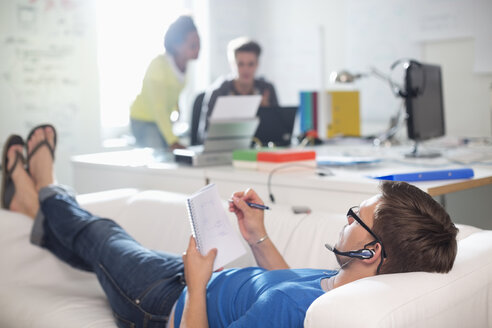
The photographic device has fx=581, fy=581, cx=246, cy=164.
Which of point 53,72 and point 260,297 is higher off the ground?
point 53,72

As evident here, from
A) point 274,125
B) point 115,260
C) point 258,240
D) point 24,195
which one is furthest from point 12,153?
point 274,125

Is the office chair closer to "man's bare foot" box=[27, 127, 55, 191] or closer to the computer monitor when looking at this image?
"man's bare foot" box=[27, 127, 55, 191]

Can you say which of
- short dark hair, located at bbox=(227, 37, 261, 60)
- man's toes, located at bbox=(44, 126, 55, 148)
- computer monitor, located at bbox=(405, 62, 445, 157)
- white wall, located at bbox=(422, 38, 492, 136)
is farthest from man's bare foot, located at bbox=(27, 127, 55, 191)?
white wall, located at bbox=(422, 38, 492, 136)

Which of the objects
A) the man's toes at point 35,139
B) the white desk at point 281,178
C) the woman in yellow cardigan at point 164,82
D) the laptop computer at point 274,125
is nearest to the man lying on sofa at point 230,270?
the man's toes at point 35,139

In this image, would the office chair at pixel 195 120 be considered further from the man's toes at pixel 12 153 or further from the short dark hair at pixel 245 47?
the man's toes at pixel 12 153

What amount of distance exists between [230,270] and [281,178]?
0.71 metres

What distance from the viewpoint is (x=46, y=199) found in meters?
2.17

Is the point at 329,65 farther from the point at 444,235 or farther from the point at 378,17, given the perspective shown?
the point at 444,235

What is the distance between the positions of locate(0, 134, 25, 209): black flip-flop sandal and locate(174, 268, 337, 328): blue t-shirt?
1.04m

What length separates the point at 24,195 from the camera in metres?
2.28

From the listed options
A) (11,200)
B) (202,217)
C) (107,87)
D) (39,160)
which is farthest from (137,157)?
(107,87)

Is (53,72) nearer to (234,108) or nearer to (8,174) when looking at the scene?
(8,174)

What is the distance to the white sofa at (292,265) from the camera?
1.05 metres

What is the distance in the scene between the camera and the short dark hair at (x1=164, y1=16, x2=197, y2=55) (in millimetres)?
3555
